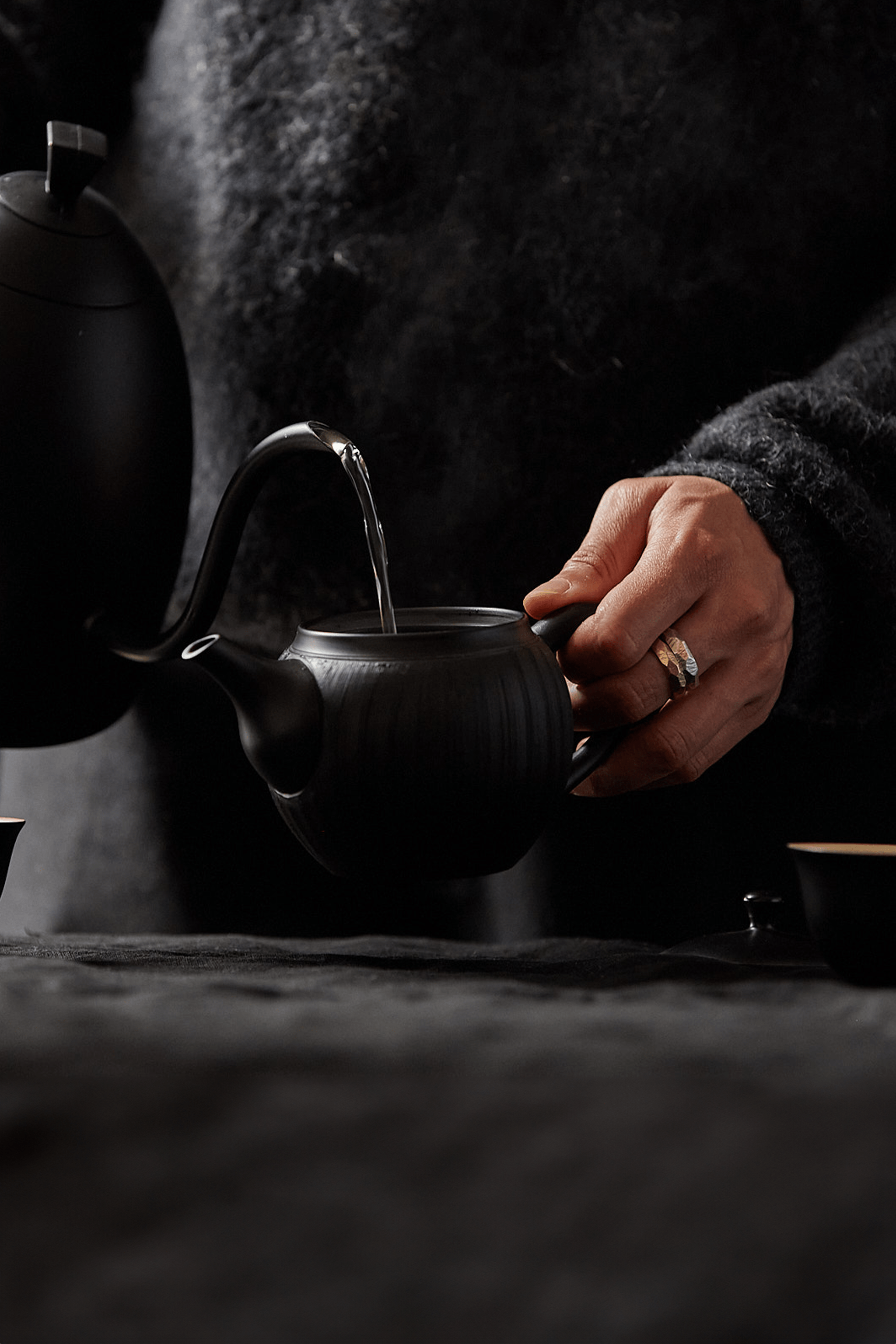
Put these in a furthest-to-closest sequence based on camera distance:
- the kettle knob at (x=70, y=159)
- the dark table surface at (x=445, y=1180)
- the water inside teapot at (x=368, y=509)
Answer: the kettle knob at (x=70, y=159)
the water inside teapot at (x=368, y=509)
the dark table surface at (x=445, y=1180)

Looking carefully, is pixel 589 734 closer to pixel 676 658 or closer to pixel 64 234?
pixel 676 658

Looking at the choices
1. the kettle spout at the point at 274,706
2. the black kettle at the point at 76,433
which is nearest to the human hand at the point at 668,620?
the kettle spout at the point at 274,706

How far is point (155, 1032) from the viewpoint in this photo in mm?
288

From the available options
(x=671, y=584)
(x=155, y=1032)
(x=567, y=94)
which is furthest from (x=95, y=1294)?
(x=567, y=94)

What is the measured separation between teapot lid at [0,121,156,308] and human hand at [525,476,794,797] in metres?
0.30

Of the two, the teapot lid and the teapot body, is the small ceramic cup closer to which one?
the teapot body

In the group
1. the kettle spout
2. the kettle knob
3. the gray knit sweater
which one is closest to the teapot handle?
the kettle spout

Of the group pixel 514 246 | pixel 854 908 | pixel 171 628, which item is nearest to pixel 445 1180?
pixel 854 908

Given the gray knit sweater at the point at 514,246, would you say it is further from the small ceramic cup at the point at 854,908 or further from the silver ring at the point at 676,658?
the small ceramic cup at the point at 854,908

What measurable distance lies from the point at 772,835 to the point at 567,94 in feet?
1.70

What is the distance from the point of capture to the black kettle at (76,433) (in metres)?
0.65

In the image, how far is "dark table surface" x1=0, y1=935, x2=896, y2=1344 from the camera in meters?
0.19

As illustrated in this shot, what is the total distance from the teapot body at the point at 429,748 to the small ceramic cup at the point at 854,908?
12 cm

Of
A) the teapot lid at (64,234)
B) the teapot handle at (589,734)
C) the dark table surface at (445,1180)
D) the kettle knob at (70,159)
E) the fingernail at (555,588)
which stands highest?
the kettle knob at (70,159)
